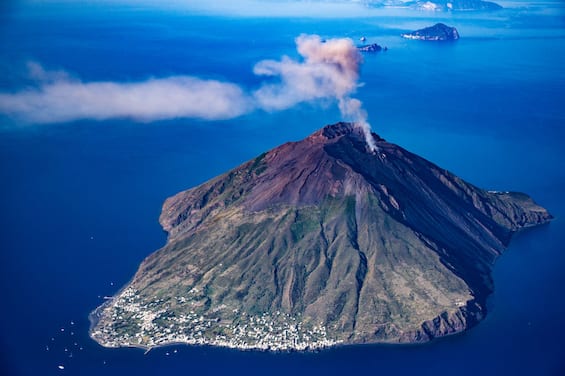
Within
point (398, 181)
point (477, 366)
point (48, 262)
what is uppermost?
point (398, 181)

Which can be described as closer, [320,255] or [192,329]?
[192,329]

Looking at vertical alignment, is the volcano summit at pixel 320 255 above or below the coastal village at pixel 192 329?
above

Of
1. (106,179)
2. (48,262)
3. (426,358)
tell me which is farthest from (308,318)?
(106,179)

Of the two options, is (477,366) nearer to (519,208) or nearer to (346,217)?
(346,217)

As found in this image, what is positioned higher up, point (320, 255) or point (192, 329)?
point (320, 255)
